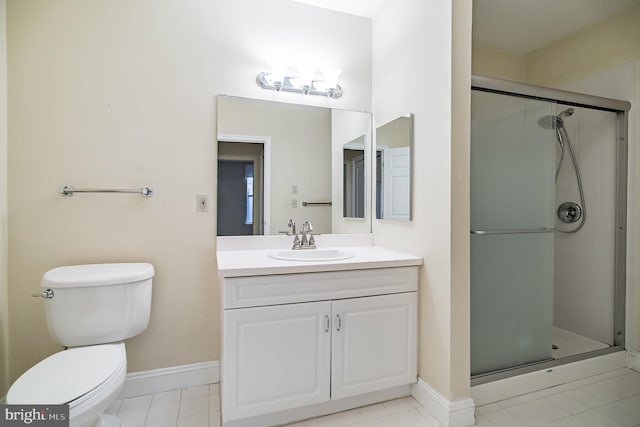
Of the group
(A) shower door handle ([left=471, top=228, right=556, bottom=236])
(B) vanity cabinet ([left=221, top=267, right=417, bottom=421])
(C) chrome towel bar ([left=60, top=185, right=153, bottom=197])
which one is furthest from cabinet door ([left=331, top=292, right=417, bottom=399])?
(C) chrome towel bar ([left=60, top=185, right=153, bottom=197])

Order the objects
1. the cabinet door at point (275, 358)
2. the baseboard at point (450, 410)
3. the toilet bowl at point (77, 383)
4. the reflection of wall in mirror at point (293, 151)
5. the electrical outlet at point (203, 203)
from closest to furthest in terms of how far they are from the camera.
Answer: the toilet bowl at point (77, 383) → the cabinet door at point (275, 358) → the baseboard at point (450, 410) → the electrical outlet at point (203, 203) → the reflection of wall in mirror at point (293, 151)

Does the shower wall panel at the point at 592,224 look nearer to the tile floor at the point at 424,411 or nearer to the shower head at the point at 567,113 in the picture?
the shower head at the point at 567,113

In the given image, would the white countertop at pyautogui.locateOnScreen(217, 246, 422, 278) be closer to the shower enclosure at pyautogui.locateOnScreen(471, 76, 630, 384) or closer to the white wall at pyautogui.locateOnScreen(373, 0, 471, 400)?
the white wall at pyautogui.locateOnScreen(373, 0, 471, 400)

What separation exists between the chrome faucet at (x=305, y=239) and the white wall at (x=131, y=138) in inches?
20.6

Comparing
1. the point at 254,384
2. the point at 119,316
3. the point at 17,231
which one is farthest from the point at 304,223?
the point at 17,231

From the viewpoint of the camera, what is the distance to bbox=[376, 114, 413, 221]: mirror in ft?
6.09

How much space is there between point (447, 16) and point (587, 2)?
1.34m

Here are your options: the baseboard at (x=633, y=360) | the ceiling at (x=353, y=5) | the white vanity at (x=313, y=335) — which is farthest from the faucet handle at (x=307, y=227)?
the baseboard at (x=633, y=360)

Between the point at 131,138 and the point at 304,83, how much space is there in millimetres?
1113

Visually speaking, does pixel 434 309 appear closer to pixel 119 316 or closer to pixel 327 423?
pixel 327 423

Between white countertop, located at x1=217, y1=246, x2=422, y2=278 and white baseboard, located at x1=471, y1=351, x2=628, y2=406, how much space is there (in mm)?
794

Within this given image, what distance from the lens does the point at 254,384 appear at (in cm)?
143

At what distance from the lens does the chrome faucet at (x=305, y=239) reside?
2.03 meters

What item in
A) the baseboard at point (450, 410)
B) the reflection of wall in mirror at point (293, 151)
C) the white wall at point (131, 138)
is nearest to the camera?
the baseboard at point (450, 410)
